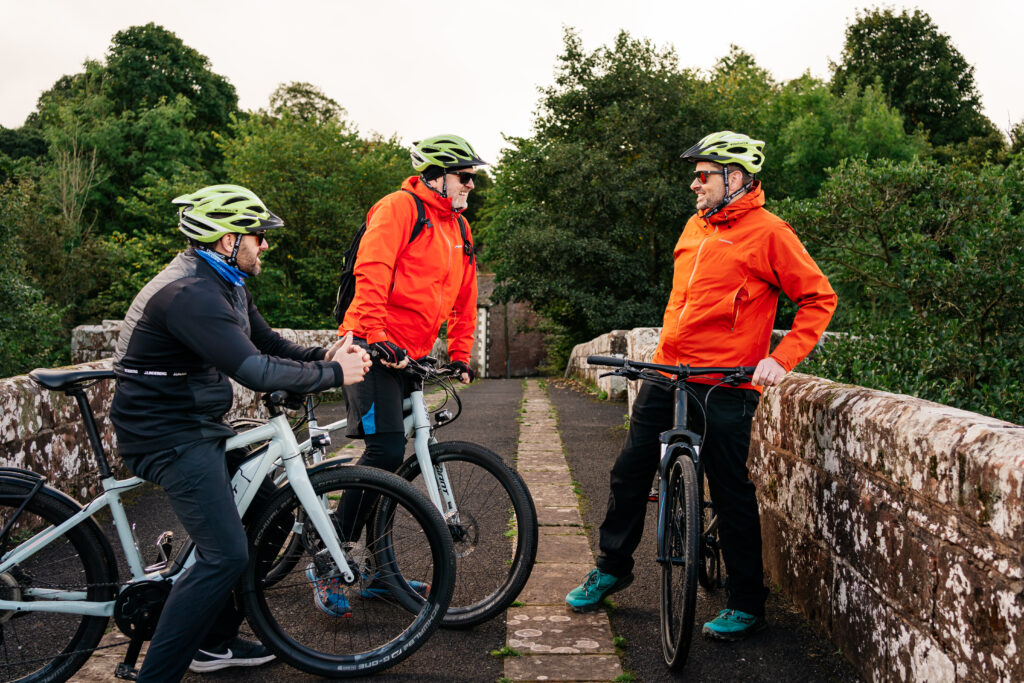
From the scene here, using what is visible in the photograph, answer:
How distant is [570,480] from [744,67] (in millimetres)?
43228

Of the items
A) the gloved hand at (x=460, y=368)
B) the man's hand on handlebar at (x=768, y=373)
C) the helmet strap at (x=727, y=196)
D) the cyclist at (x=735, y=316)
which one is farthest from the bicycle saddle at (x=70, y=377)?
the helmet strap at (x=727, y=196)

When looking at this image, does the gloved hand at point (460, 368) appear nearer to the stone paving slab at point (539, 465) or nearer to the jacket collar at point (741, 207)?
the jacket collar at point (741, 207)

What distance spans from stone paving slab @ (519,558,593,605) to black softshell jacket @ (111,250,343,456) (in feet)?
5.64

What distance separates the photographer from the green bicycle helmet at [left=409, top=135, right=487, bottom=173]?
3.91 m

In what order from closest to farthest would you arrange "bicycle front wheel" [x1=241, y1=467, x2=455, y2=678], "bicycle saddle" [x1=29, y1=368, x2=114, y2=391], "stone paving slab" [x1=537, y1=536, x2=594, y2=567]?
"bicycle saddle" [x1=29, y1=368, x2=114, y2=391]
"bicycle front wheel" [x1=241, y1=467, x2=455, y2=678]
"stone paving slab" [x1=537, y1=536, x2=594, y2=567]

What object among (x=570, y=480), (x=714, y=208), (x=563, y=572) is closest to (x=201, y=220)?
(x=714, y=208)

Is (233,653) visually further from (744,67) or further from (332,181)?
(744,67)

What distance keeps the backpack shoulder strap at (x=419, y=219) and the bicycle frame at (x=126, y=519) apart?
1.09 m

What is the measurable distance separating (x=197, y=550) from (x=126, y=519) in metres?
0.39

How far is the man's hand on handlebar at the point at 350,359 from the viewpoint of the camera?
10.1 ft

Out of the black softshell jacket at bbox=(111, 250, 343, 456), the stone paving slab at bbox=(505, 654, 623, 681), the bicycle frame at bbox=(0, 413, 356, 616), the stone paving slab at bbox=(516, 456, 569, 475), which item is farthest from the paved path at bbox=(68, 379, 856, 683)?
the stone paving slab at bbox=(516, 456, 569, 475)

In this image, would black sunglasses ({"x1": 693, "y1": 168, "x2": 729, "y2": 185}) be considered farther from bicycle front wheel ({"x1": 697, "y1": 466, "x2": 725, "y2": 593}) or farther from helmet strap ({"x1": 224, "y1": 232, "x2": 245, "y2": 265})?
helmet strap ({"x1": 224, "y1": 232, "x2": 245, "y2": 265})

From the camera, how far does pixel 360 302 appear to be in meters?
3.72

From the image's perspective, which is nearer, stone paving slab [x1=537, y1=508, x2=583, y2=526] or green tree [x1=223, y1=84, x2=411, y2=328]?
stone paving slab [x1=537, y1=508, x2=583, y2=526]
